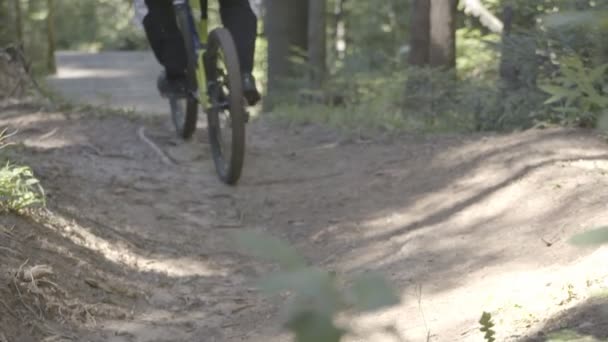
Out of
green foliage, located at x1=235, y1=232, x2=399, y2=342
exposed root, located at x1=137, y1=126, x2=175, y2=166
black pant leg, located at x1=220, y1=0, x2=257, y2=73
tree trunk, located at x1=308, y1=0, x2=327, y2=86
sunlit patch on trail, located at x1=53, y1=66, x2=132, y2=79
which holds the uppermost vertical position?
green foliage, located at x1=235, y1=232, x2=399, y2=342

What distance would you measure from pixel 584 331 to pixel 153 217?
10.9 feet

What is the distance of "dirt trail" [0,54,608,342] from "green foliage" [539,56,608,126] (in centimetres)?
21

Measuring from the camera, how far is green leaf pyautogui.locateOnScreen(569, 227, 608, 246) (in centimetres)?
127

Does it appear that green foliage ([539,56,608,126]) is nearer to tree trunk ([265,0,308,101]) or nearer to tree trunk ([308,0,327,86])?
tree trunk ([265,0,308,101])

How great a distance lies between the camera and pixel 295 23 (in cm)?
1230

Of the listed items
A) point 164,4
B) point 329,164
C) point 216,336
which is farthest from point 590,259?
point 164,4

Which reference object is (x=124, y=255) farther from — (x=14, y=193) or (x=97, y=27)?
(x=97, y=27)

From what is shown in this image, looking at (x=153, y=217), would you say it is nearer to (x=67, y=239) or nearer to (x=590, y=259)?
(x=67, y=239)

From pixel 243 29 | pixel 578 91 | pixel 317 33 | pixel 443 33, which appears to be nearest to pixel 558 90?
pixel 578 91

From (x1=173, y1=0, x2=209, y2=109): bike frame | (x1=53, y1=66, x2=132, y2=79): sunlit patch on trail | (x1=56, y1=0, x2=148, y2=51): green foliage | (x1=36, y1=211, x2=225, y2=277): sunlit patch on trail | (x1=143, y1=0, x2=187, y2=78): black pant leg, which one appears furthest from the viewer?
(x1=56, y1=0, x2=148, y2=51): green foliage

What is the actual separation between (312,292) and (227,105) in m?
5.18

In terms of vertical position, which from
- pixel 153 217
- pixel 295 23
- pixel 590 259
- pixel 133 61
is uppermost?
pixel 590 259

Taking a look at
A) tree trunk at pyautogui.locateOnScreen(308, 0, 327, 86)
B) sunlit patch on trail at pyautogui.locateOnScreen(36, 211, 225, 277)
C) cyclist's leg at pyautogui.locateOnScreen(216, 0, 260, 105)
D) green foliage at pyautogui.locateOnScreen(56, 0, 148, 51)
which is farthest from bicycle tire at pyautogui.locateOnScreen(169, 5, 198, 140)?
green foliage at pyautogui.locateOnScreen(56, 0, 148, 51)

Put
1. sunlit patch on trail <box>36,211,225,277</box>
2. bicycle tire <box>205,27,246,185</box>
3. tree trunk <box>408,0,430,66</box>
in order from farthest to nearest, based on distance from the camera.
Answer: tree trunk <box>408,0,430,66</box> → bicycle tire <box>205,27,246,185</box> → sunlit patch on trail <box>36,211,225,277</box>
